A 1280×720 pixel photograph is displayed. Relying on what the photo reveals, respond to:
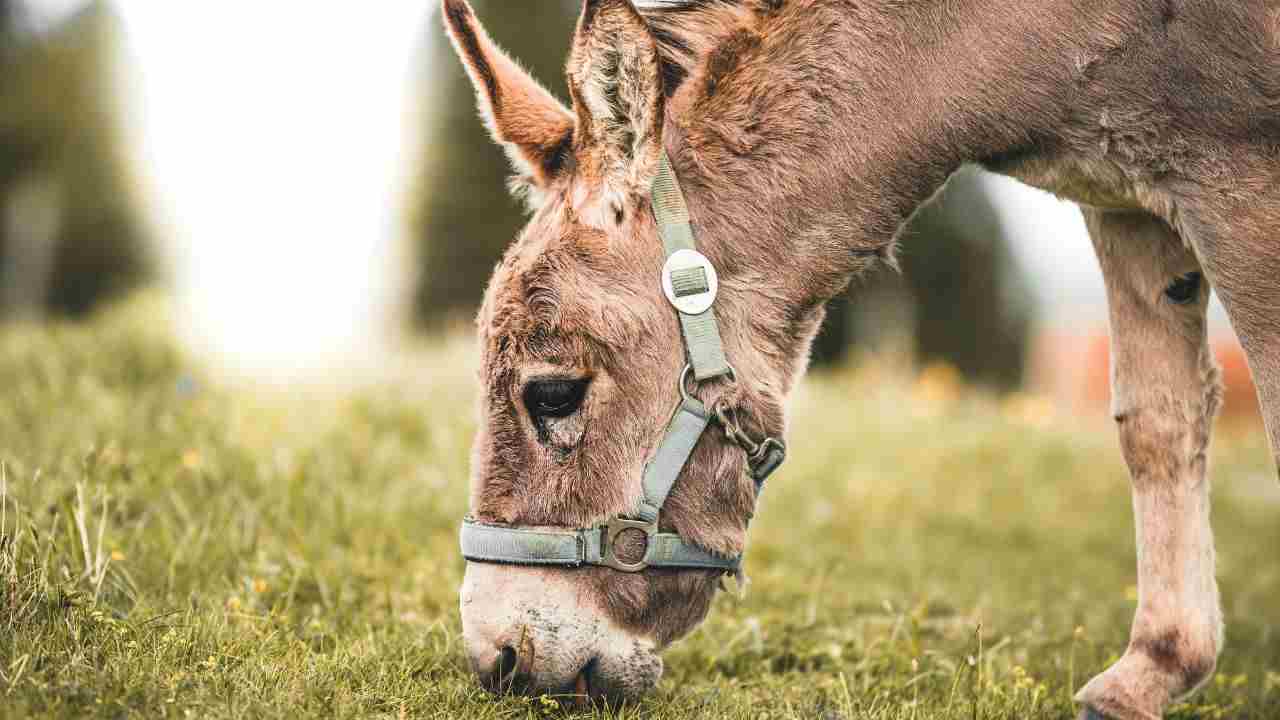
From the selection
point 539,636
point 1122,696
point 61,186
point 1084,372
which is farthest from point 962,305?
point 61,186

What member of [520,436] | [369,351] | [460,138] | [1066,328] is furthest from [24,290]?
[520,436]

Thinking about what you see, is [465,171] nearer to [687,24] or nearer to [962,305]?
[962,305]

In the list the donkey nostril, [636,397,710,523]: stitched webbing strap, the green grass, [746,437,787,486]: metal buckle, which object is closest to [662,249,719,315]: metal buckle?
[636,397,710,523]: stitched webbing strap

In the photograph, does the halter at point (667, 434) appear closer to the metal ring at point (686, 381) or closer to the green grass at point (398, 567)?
the metal ring at point (686, 381)

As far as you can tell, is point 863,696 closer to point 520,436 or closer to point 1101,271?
point 520,436

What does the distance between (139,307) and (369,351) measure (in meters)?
1.97

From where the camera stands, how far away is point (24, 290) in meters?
24.8

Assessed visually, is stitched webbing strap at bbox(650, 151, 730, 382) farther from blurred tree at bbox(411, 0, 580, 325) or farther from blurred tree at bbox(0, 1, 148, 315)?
blurred tree at bbox(0, 1, 148, 315)

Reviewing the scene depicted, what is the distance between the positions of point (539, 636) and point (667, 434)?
591 mm

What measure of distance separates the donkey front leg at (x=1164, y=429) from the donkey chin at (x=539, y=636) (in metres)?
1.48

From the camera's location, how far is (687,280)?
2699 mm

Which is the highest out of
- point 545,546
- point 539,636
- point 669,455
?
point 669,455

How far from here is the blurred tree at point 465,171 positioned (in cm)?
1944

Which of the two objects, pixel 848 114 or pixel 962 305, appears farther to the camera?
pixel 962 305
